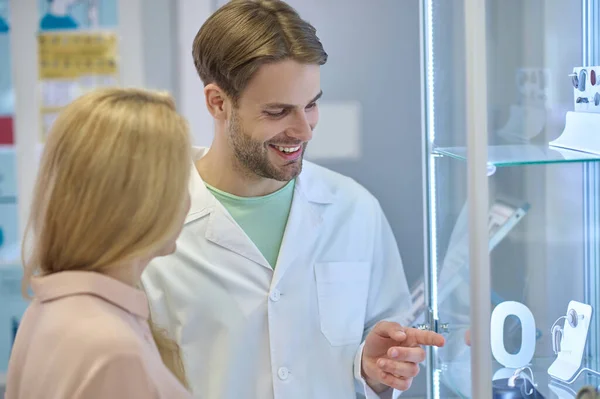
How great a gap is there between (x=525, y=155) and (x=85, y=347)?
896mm

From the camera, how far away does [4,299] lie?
9.86 ft

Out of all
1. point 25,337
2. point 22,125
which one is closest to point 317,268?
point 25,337

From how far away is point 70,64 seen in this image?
2.88 m

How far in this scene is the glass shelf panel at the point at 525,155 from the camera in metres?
1.42

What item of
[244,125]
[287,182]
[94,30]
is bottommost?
[287,182]

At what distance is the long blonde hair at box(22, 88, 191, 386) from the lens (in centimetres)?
107

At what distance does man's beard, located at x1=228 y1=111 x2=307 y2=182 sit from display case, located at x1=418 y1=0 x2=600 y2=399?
29cm

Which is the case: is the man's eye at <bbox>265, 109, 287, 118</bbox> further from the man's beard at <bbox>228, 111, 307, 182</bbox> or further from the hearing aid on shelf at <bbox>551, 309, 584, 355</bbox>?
the hearing aid on shelf at <bbox>551, 309, 584, 355</bbox>

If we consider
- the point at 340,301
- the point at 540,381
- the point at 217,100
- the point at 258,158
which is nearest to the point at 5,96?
the point at 217,100

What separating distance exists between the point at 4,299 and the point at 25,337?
206 cm

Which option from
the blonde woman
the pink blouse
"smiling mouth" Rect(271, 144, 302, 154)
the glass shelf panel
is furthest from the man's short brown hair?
the pink blouse

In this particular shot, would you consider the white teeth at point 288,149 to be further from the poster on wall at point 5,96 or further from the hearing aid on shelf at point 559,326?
the poster on wall at point 5,96

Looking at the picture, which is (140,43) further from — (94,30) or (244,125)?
(244,125)

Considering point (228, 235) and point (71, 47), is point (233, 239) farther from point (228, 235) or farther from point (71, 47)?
point (71, 47)
